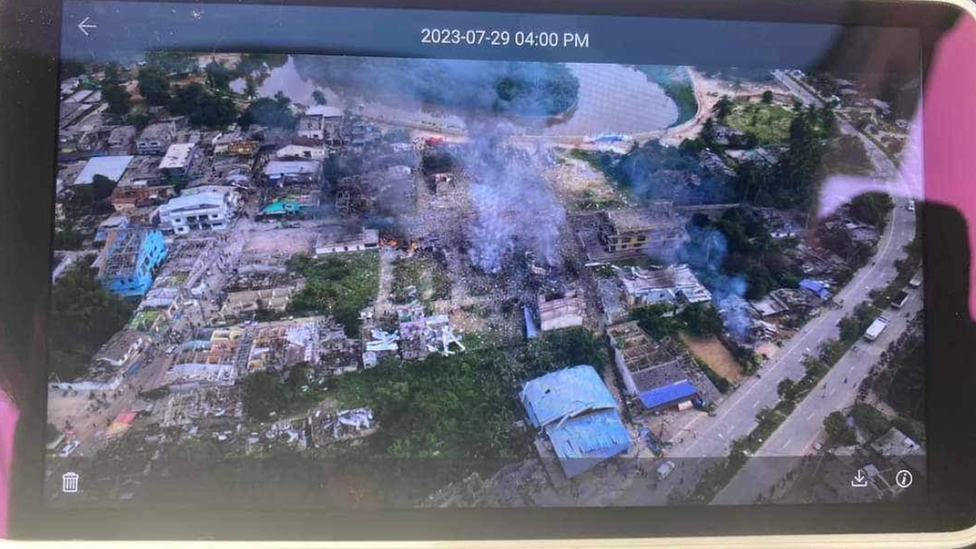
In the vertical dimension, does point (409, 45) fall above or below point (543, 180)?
above

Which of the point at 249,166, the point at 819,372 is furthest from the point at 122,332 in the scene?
the point at 819,372

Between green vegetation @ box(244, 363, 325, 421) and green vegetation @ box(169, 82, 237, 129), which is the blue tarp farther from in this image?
green vegetation @ box(169, 82, 237, 129)

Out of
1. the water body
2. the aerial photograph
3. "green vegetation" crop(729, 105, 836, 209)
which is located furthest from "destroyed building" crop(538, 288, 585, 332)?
"green vegetation" crop(729, 105, 836, 209)

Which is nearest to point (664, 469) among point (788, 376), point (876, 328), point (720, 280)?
point (788, 376)

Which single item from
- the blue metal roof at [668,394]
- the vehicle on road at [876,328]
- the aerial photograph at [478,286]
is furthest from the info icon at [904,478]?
the blue metal roof at [668,394]

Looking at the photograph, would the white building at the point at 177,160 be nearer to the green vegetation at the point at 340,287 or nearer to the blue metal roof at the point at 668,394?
the green vegetation at the point at 340,287

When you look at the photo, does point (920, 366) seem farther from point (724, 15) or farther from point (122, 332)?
point (122, 332)
